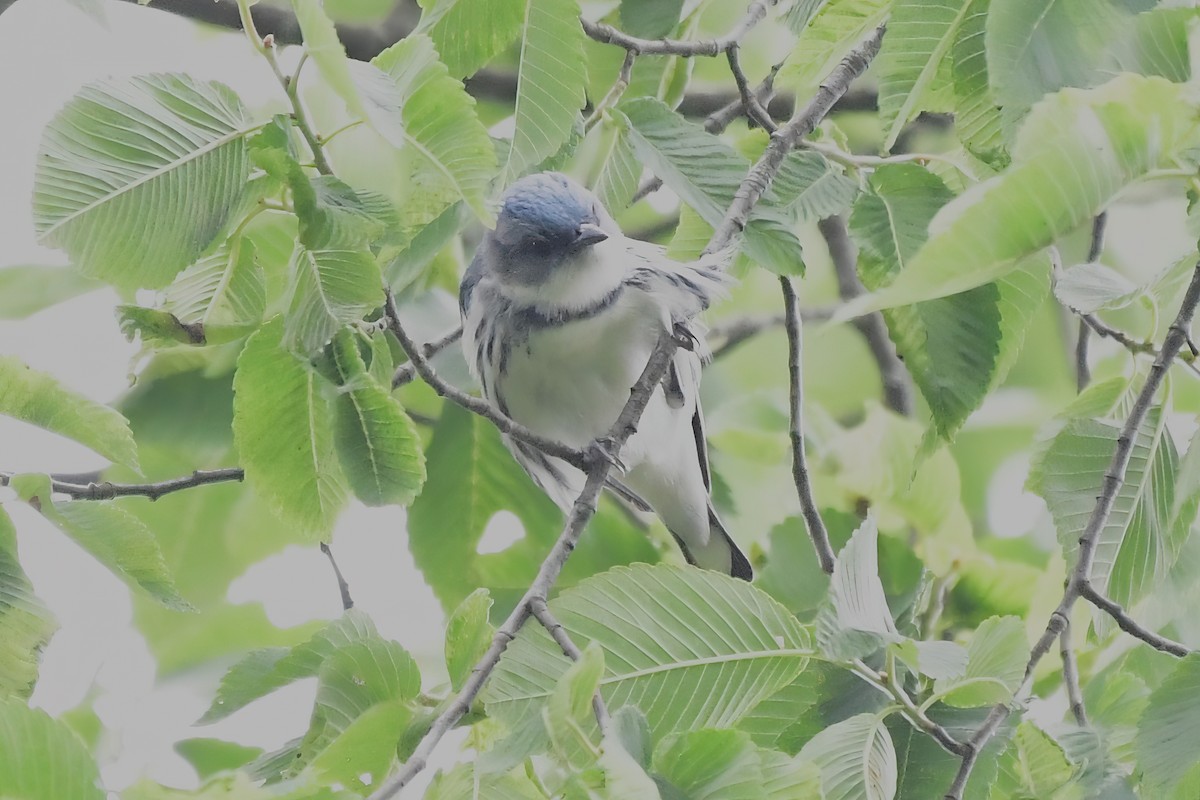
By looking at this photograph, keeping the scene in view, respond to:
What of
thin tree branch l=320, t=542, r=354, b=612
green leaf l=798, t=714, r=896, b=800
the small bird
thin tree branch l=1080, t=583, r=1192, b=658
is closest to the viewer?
green leaf l=798, t=714, r=896, b=800

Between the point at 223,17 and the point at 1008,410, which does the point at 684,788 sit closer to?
the point at 223,17

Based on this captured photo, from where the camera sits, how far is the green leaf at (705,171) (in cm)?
159

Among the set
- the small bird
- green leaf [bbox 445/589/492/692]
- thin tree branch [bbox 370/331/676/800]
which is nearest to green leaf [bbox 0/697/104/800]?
thin tree branch [bbox 370/331/676/800]

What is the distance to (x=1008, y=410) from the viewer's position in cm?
357

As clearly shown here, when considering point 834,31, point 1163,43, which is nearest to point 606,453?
point 834,31

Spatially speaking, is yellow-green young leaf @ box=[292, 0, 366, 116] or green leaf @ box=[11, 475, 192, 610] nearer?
yellow-green young leaf @ box=[292, 0, 366, 116]

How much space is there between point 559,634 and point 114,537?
480mm

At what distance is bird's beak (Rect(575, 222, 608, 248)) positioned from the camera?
2.16 meters

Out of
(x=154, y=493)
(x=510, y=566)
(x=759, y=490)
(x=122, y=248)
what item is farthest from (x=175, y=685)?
(x=122, y=248)

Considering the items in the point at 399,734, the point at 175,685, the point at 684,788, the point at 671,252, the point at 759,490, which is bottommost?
the point at 175,685

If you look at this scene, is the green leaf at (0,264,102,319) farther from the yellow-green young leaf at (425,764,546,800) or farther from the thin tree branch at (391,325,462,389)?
the yellow-green young leaf at (425,764,546,800)

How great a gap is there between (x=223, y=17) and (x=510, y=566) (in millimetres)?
1204

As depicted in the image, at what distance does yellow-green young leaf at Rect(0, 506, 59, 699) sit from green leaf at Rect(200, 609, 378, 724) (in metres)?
0.25

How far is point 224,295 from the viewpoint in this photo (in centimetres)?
149
